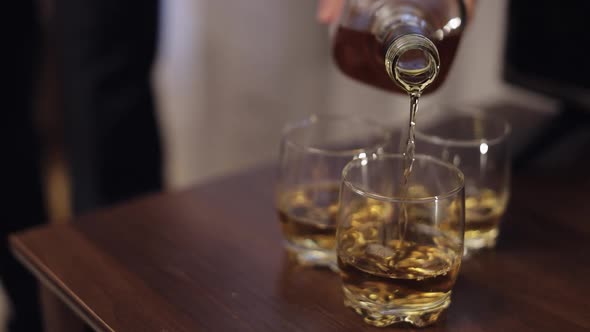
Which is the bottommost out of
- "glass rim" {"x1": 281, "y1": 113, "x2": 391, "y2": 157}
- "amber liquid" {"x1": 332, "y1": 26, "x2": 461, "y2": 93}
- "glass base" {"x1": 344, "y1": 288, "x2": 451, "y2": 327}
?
"glass base" {"x1": 344, "y1": 288, "x2": 451, "y2": 327}

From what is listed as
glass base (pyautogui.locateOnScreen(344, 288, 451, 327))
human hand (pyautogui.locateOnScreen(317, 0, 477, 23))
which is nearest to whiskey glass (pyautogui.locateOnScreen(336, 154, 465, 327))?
glass base (pyautogui.locateOnScreen(344, 288, 451, 327))

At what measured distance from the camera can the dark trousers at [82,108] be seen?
1466 mm

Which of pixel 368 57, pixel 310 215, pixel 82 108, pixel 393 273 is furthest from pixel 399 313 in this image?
pixel 82 108

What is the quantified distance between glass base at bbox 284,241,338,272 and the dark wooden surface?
0.01 meters

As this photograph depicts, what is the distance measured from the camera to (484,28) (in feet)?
5.06

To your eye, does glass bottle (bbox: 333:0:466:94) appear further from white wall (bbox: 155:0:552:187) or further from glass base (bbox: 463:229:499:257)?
white wall (bbox: 155:0:552:187)

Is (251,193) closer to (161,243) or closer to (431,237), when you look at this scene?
(161,243)

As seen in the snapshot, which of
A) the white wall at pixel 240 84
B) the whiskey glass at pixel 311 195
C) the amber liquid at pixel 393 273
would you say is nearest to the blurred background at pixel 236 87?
the white wall at pixel 240 84

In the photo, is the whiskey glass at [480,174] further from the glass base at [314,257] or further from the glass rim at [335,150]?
the glass base at [314,257]

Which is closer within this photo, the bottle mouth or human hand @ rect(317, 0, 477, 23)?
the bottle mouth

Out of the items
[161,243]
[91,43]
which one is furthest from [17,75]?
[161,243]

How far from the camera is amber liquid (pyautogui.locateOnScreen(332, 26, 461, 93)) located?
715mm

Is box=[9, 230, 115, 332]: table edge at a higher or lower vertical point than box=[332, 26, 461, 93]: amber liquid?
lower

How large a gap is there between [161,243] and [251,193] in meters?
0.16
